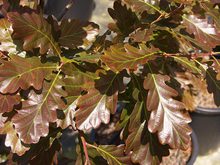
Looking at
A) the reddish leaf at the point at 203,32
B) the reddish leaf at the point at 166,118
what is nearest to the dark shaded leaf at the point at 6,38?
the reddish leaf at the point at 166,118

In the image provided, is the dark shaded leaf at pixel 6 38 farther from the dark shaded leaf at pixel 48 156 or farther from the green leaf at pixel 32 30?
the dark shaded leaf at pixel 48 156

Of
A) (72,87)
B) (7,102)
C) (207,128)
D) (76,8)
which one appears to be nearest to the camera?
(7,102)

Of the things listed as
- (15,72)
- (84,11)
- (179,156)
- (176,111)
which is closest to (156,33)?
(176,111)

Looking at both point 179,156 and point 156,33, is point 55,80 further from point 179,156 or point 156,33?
point 179,156

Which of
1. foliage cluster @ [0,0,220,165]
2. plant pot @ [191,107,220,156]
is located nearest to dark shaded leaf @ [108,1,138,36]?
foliage cluster @ [0,0,220,165]

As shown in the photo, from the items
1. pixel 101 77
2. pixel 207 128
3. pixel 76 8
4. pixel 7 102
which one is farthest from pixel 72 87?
pixel 76 8

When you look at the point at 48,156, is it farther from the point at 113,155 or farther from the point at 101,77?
the point at 101,77
